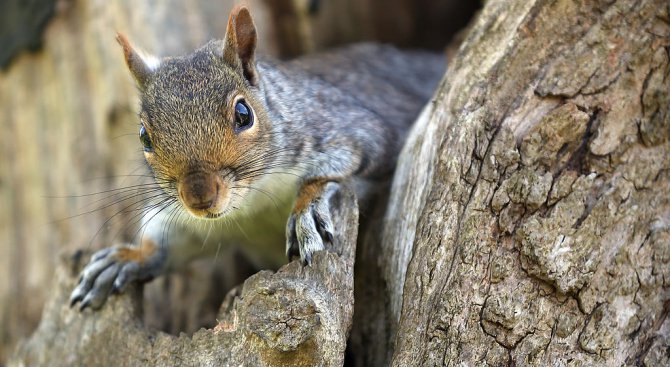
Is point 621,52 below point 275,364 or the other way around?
the other way around

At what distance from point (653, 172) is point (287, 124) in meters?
1.56

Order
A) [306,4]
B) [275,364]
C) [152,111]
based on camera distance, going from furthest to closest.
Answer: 1. [306,4]
2. [152,111]
3. [275,364]

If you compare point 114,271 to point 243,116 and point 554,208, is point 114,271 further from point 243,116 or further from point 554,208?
point 554,208

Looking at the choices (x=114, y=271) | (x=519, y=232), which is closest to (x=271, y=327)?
(x=519, y=232)

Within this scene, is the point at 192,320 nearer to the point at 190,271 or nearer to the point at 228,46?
the point at 190,271

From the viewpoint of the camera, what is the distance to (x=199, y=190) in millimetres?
2670

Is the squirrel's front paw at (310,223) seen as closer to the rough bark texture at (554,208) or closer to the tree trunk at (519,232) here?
the tree trunk at (519,232)

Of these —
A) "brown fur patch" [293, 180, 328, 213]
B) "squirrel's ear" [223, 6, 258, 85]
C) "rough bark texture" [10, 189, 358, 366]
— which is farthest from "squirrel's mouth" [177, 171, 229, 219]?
"squirrel's ear" [223, 6, 258, 85]

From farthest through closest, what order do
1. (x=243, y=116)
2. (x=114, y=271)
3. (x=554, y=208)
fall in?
(x=114, y=271) → (x=243, y=116) → (x=554, y=208)

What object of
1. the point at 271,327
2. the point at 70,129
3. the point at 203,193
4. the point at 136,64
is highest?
the point at 136,64

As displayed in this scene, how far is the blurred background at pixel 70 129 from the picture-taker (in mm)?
4402

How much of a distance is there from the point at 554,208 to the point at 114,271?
197cm

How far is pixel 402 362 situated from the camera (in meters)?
2.52

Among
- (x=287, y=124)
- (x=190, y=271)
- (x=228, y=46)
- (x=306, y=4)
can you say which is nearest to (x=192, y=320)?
(x=190, y=271)
